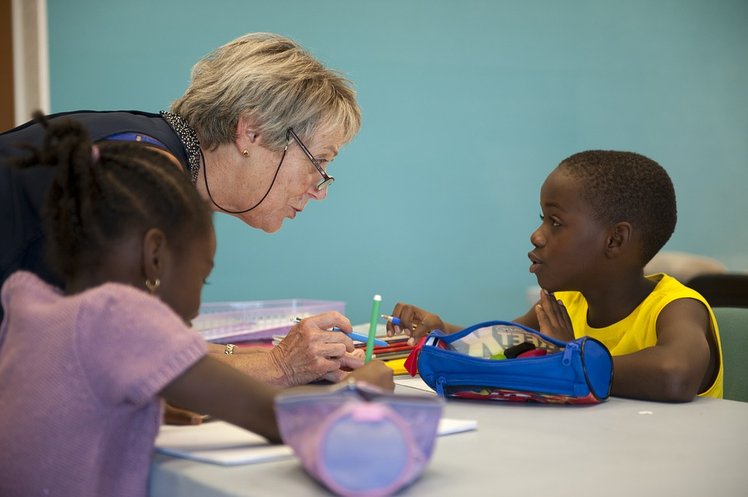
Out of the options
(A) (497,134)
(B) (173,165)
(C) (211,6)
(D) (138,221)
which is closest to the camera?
(D) (138,221)

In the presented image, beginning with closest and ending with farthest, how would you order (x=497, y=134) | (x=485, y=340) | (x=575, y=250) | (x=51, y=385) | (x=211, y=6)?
(x=51, y=385) → (x=485, y=340) → (x=575, y=250) → (x=211, y=6) → (x=497, y=134)

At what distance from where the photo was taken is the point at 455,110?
3.64 metres

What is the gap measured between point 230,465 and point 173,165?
1.41ft

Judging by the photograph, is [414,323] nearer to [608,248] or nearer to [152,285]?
[608,248]

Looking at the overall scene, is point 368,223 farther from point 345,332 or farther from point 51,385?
point 51,385

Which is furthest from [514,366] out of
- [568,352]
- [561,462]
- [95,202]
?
[95,202]

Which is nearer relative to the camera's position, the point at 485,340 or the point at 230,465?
the point at 230,465

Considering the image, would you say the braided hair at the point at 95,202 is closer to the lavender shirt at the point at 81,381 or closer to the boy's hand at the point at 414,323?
the lavender shirt at the point at 81,381

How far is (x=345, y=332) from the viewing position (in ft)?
5.63

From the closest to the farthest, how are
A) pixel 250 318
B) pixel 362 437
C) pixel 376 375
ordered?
pixel 362 437 < pixel 376 375 < pixel 250 318

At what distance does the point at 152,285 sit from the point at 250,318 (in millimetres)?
1385

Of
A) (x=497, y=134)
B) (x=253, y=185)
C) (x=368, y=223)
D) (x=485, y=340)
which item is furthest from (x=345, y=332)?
(x=497, y=134)

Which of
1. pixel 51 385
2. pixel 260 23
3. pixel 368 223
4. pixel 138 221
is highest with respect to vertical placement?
pixel 260 23

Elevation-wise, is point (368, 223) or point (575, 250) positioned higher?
point (575, 250)
